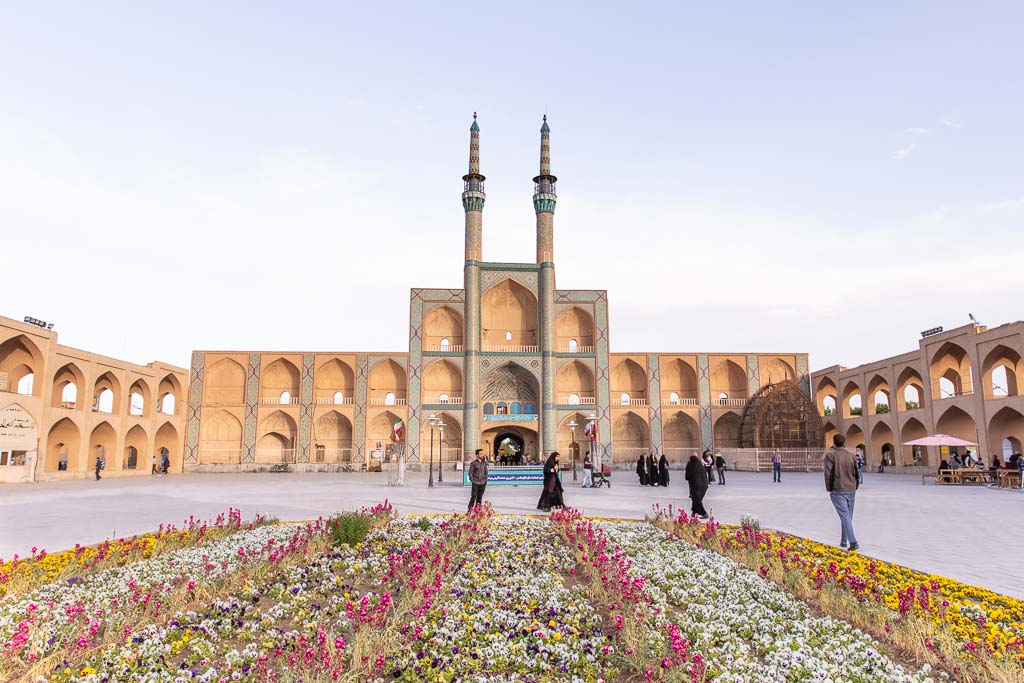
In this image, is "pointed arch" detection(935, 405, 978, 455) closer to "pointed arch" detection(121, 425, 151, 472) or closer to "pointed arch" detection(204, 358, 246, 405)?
"pointed arch" detection(204, 358, 246, 405)

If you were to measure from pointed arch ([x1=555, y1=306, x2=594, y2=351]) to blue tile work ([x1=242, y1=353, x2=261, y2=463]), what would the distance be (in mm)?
17246

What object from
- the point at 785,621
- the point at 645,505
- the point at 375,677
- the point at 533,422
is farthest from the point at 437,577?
the point at 533,422

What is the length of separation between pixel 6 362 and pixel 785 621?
32.5 m

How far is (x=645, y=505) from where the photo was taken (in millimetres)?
13141

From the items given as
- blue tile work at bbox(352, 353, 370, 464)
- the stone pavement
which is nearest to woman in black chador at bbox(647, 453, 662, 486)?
the stone pavement

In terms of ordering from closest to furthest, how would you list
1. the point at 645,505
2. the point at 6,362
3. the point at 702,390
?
the point at 645,505, the point at 6,362, the point at 702,390

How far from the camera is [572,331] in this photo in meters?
38.4

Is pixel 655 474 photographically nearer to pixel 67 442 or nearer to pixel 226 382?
pixel 67 442

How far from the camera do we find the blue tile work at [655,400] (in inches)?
1432

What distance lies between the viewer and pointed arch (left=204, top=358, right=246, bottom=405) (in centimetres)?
3669

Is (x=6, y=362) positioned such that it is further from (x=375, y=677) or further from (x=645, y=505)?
(x=375, y=677)

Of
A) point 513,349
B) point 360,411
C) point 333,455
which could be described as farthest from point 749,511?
point 333,455

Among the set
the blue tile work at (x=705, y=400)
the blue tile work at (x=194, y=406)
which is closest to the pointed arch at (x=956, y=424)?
the blue tile work at (x=705, y=400)

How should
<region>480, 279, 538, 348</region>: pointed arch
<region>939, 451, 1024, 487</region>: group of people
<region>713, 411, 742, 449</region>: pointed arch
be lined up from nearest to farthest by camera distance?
<region>939, 451, 1024, 487</region>: group of people, <region>480, 279, 538, 348</region>: pointed arch, <region>713, 411, 742, 449</region>: pointed arch
